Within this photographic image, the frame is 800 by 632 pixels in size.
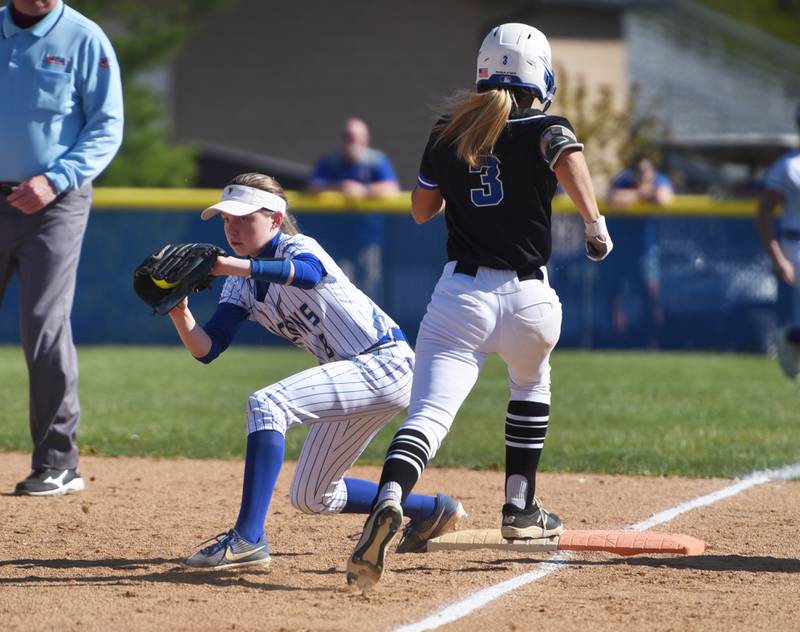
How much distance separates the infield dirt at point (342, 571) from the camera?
14.5ft

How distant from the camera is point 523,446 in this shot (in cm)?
543

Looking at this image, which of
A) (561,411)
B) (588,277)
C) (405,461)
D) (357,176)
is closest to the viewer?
(405,461)

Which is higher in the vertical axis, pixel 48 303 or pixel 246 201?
pixel 246 201

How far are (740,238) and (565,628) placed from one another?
38.7ft

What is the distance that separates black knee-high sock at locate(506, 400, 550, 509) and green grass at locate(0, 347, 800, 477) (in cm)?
248

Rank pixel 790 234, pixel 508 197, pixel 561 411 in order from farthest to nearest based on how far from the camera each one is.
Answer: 1. pixel 790 234
2. pixel 561 411
3. pixel 508 197

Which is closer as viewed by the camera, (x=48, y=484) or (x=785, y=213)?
(x=48, y=484)

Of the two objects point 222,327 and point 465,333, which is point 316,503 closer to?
point 222,327

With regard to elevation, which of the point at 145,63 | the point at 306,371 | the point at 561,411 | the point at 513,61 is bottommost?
the point at 561,411

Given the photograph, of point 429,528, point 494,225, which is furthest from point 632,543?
point 494,225

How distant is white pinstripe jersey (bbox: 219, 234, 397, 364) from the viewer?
5.24 metres

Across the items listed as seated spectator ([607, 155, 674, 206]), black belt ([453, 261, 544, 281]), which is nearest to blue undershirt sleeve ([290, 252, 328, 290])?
black belt ([453, 261, 544, 281])

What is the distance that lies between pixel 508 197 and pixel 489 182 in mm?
90

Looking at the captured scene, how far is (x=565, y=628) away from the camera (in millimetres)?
4301
